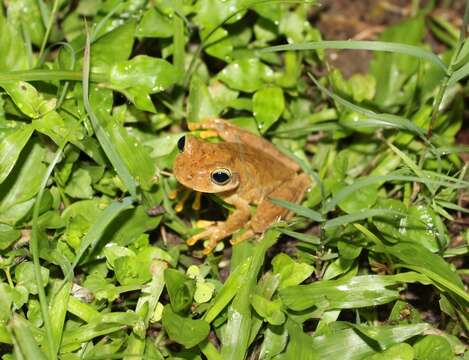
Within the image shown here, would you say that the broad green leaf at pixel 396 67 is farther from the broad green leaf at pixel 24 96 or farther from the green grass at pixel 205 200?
the broad green leaf at pixel 24 96

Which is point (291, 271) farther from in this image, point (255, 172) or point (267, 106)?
point (267, 106)

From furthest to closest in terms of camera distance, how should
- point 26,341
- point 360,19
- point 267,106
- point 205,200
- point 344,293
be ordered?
point 360,19
point 205,200
point 267,106
point 344,293
point 26,341

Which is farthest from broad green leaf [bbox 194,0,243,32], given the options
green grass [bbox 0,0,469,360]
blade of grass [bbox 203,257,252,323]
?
blade of grass [bbox 203,257,252,323]

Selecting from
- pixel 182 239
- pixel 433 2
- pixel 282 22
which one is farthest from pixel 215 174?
pixel 433 2

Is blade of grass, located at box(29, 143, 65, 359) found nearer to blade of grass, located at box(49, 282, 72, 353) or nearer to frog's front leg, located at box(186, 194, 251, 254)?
blade of grass, located at box(49, 282, 72, 353)

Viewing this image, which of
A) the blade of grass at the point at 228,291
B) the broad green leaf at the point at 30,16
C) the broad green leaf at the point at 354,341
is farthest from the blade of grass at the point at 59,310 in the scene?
the broad green leaf at the point at 30,16

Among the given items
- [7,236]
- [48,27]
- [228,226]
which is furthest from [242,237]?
[48,27]

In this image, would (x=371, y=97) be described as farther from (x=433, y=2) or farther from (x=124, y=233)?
(x=124, y=233)
